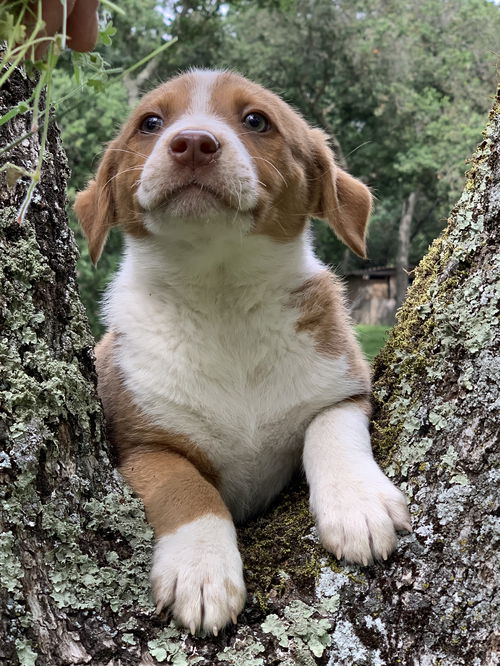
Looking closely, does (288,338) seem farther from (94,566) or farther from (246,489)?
(94,566)

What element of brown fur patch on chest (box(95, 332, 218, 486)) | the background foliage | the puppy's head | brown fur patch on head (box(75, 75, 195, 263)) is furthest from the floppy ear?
the background foliage

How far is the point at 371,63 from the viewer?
884 inches

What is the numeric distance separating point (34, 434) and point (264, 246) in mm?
1379

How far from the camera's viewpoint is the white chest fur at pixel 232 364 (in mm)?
2828

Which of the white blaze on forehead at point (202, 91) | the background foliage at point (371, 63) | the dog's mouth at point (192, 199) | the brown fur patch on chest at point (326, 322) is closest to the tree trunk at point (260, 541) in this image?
the dog's mouth at point (192, 199)

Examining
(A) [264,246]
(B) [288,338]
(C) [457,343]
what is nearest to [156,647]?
(C) [457,343]

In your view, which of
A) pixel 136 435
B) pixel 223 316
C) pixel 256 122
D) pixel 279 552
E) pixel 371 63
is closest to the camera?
pixel 279 552

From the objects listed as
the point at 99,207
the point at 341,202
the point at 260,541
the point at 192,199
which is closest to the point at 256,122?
the point at 341,202

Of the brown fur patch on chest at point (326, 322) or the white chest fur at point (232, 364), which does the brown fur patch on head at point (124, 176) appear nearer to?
the white chest fur at point (232, 364)

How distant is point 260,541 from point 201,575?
315mm

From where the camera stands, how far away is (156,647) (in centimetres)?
187

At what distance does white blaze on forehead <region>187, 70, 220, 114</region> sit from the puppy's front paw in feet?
5.42

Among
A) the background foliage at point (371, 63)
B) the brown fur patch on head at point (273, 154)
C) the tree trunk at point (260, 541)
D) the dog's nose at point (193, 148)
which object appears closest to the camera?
the tree trunk at point (260, 541)

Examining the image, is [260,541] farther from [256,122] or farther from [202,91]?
[202,91]
